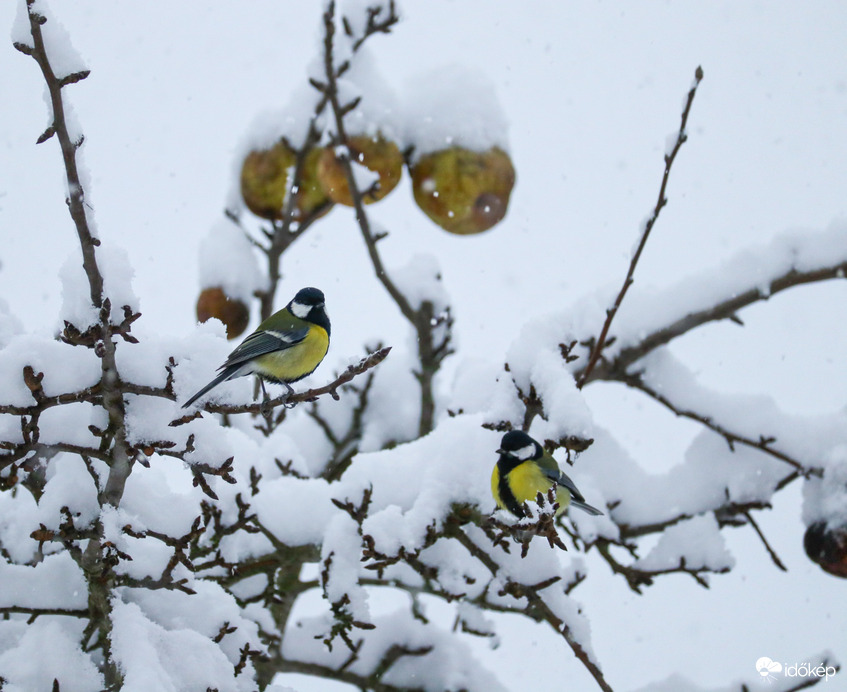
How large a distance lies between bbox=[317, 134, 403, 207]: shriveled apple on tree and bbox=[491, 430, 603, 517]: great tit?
168 cm

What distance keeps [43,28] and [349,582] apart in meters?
1.97

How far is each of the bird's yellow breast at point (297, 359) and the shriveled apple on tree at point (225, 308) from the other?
157 cm

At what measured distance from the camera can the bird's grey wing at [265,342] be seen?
244 cm

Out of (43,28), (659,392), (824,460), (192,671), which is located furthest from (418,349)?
(43,28)

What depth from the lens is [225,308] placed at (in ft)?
14.9

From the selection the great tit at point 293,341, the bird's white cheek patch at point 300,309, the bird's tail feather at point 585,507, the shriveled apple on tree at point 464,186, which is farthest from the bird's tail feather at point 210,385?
the shriveled apple on tree at point 464,186

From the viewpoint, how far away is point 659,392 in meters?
3.87

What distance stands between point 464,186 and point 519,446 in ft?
5.49

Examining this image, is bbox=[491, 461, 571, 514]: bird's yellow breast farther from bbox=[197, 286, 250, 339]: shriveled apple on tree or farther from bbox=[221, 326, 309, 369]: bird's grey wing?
bbox=[197, 286, 250, 339]: shriveled apple on tree

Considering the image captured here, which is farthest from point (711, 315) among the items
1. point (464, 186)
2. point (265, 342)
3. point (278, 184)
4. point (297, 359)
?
point (278, 184)

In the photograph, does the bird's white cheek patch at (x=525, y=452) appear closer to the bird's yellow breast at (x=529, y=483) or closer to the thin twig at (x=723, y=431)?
the bird's yellow breast at (x=529, y=483)

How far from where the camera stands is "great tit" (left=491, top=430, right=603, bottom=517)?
294 centimetres

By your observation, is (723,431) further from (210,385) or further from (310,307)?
(210,385)

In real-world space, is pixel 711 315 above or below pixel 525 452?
above
